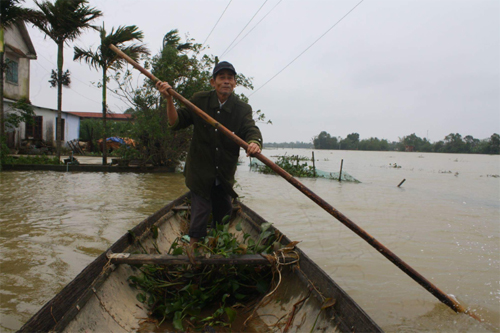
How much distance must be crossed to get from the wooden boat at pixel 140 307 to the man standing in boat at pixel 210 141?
626 millimetres

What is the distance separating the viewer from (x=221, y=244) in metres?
2.39

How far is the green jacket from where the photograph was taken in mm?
2629

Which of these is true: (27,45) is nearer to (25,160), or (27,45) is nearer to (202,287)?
(25,160)

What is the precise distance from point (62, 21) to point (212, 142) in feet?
32.9

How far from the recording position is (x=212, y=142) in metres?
2.65

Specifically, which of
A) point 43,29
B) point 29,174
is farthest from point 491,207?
point 43,29

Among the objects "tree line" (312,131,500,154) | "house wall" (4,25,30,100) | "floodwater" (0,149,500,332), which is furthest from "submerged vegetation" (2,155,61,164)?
"tree line" (312,131,500,154)

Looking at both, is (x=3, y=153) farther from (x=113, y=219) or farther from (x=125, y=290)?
(x=125, y=290)

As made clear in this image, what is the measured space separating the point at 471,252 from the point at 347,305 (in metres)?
4.04

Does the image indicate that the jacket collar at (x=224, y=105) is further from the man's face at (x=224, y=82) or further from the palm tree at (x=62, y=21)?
the palm tree at (x=62, y=21)

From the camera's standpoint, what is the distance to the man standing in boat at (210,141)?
103 inches

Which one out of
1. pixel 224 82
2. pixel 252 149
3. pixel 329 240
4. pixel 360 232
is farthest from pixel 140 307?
pixel 329 240

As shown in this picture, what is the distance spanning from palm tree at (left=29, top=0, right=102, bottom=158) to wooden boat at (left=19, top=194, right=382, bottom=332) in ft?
33.4

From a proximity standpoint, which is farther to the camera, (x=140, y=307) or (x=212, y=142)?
(x=212, y=142)
